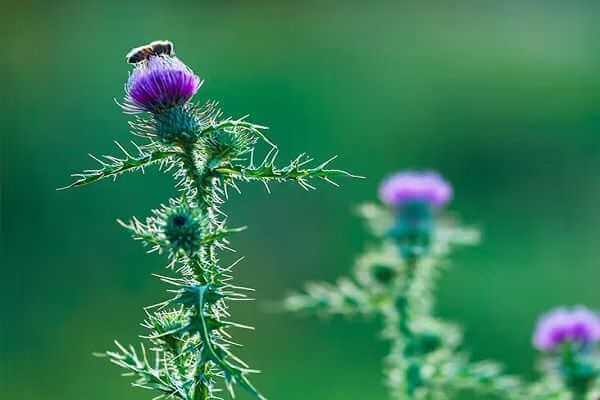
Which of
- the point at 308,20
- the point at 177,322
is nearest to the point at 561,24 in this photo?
the point at 308,20

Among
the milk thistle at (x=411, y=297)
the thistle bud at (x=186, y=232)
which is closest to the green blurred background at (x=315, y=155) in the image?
the milk thistle at (x=411, y=297)

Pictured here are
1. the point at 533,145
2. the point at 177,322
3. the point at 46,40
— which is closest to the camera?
the point at 177,322

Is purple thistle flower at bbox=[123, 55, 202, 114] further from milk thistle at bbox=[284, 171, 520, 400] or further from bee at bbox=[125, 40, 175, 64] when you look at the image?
milk thistle at bbox=[284, 171, 520, 400]

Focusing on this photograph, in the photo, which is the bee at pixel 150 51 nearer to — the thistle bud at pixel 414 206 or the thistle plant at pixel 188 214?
the thistle plant at pixel 188 214

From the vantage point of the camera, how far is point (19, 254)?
28.9ft

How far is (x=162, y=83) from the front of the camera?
2473mm

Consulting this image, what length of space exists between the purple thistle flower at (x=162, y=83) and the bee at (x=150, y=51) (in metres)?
0.02

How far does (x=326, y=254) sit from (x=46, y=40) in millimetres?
5267

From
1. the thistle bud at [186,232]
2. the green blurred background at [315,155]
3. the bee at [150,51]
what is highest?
the green blurred background at [315,155]

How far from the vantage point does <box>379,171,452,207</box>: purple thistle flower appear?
4105mm

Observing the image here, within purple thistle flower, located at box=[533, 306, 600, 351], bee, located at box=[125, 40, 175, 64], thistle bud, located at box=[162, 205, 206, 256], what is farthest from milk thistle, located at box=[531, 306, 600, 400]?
bee, located at box=[125, 40, 175, 64]

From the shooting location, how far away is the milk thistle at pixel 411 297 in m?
3.29

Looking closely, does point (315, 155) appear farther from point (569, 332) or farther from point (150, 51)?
point (150, 51)

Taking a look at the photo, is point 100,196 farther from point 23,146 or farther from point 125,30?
point 125,30
